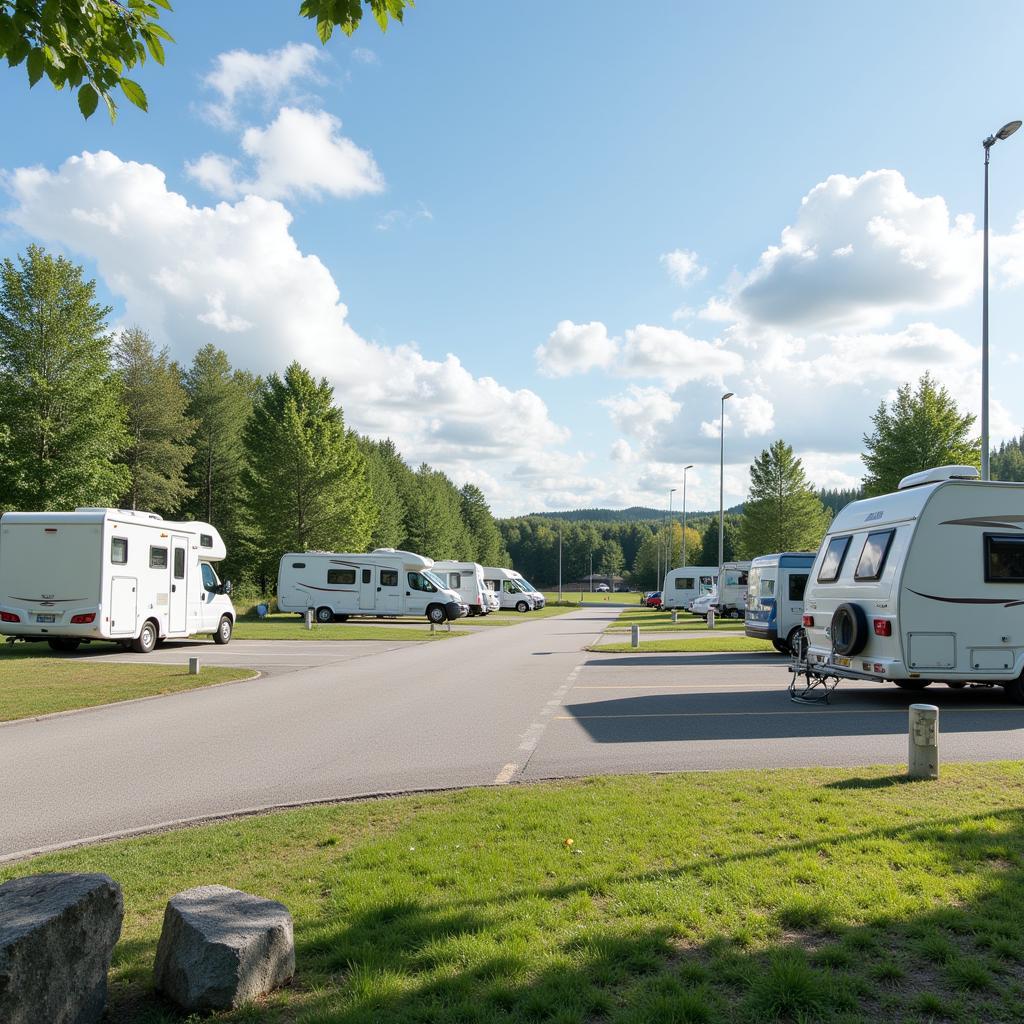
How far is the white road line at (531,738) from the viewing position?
7855 millimetres

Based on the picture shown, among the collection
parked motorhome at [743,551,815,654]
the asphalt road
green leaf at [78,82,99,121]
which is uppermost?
green leaf at [78,82,99,121]

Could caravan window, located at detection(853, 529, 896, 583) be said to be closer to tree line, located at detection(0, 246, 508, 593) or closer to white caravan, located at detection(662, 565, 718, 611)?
tree line, located at detection(0, 246, 508, 593)

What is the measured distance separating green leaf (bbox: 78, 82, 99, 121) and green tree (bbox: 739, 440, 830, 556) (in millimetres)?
51617

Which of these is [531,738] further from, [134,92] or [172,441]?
[172,441]

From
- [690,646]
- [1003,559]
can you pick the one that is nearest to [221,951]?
[1003,559]

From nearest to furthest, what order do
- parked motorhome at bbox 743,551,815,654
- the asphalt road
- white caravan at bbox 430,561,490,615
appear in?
the asphalt road
parked motorhome at bbox 743,551,815,654
white caravan at bbox 430,561,490,615

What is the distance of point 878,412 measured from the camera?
125ft

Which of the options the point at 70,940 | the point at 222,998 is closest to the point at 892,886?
the point at 222,998

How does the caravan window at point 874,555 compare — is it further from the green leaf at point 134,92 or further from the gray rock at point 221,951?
the green leaf at point 134,92

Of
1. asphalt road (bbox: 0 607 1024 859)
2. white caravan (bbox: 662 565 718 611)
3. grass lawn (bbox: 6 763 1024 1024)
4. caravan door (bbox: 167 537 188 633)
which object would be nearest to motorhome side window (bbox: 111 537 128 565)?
caravan door (bbox: 167 537 188 633)

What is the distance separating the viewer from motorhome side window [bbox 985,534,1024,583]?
11.9 m

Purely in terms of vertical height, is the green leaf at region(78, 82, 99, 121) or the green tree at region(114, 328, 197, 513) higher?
the green tree at region(114, 328, 197, 513)

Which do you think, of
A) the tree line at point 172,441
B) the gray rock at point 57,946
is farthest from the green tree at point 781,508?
the gray rock at point 57,946

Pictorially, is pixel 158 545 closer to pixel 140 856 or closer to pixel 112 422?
pixel 140 856
